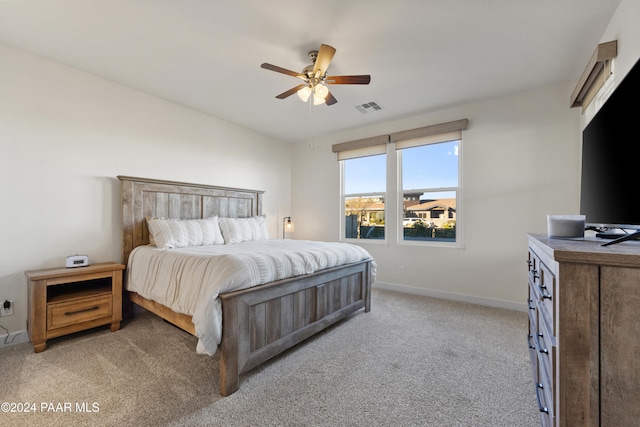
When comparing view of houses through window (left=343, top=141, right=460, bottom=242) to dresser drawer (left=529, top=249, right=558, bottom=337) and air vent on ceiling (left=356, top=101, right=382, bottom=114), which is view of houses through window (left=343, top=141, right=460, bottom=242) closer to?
air vent on ceiling (left=356, top=101, right=382, bottom=114)

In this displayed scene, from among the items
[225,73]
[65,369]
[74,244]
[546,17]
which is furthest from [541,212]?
[74,244]

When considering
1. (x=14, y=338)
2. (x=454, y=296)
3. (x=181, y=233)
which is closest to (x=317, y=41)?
(x=181, y=233)

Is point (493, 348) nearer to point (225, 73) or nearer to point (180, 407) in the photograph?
point (180, 407)

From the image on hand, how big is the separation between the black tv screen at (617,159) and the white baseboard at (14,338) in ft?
14.2

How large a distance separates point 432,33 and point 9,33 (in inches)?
141

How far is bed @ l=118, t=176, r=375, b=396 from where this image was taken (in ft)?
5.87

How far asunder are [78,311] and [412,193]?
419 centimetres

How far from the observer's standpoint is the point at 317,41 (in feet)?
7.59

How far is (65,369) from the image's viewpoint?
6.53ft

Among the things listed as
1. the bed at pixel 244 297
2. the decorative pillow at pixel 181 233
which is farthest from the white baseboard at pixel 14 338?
the decorative pillow at pixel 181 233

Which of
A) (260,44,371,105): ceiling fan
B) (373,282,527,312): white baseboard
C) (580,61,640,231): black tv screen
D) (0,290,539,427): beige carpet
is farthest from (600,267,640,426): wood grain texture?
(373,282,527,312): white baseboard

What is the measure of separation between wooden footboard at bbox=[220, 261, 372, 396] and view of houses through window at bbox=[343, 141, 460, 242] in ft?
5.30

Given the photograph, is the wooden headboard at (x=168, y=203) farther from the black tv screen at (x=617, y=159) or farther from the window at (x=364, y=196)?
the black tv screen at (x=617, y=159)

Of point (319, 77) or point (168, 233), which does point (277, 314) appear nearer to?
point (168, 233)
